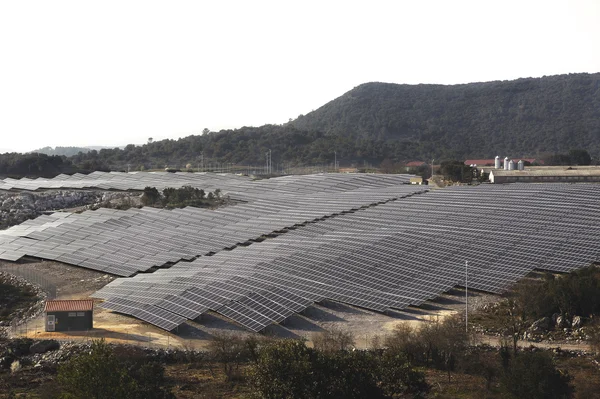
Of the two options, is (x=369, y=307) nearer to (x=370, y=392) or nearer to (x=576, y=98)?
(x=370, y=392)

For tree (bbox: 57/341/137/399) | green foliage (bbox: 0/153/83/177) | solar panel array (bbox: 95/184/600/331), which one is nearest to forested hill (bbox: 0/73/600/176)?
green foliage (bbox: 0/153/83/177)

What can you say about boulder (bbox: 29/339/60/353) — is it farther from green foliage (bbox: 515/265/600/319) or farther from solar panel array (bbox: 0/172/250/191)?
solar panel array (bbox: 0/172/250/191)

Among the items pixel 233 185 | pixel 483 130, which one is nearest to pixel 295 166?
pixel 233 185


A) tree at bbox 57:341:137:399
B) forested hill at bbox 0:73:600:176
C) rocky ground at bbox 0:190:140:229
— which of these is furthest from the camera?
forested hill at bbox 0:73:600:176

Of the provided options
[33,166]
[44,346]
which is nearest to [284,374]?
[44,346]

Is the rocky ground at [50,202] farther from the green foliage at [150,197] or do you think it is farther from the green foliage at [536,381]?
the green foliage at [536,381]

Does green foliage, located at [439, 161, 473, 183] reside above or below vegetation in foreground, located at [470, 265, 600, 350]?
above

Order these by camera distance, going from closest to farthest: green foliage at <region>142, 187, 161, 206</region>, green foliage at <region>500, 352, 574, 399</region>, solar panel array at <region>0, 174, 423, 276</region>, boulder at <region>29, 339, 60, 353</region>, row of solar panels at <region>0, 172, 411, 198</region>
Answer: green foliage at <region>500, 352, 574, 399</region>
boulder at <region>29, 339, 60, 353</region>
solar panel array at <region>0, 174, 423, 276</region>
green foliage at <region>142, 187, 161, 206</region>
row of solar panels at <region>0, 172, 411, 198</region>
